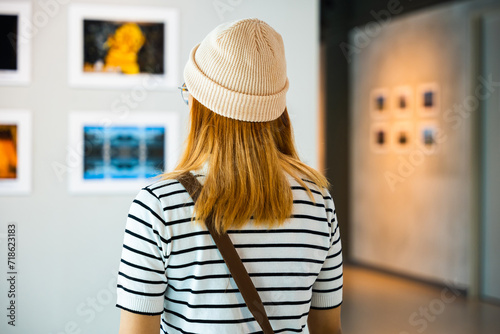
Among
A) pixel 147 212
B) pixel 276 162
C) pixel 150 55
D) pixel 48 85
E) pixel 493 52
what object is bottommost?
pixel 147 212

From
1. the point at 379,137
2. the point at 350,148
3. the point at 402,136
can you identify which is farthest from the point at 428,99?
the point at 350,148

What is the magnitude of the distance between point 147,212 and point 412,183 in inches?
217

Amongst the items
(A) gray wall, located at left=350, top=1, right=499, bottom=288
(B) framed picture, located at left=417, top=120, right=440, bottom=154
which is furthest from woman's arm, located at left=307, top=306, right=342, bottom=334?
(B) framed picture, located at left=417, top=120, right=440, bottom=154

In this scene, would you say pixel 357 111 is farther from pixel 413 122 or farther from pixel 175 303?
pixel 175 303

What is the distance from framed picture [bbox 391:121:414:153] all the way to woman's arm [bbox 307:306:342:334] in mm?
5119

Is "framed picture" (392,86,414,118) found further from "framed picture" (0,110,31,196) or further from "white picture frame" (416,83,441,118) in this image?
"framed picture" (0,110,31,196)

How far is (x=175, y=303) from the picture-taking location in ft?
3.64

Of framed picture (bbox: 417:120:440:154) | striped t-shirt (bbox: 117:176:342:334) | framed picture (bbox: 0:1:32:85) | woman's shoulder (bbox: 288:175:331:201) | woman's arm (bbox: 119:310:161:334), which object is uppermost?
framed picture (bbox: 0:1:32:85)

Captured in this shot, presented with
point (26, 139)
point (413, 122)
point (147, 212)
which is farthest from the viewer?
point (413, 122)

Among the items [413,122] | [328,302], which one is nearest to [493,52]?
[413,122]

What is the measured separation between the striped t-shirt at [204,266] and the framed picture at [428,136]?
4.96 metres

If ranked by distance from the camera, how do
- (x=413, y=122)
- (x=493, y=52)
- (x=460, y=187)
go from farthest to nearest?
1. (x=413, y=122)
2. (x=460, y=187)
3. (x=493, y=52)

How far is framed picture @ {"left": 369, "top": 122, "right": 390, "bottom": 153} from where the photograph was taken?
6520 millimetres

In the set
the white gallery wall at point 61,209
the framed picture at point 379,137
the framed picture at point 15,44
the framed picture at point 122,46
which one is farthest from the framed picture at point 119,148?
the framed picture at point 379,137
